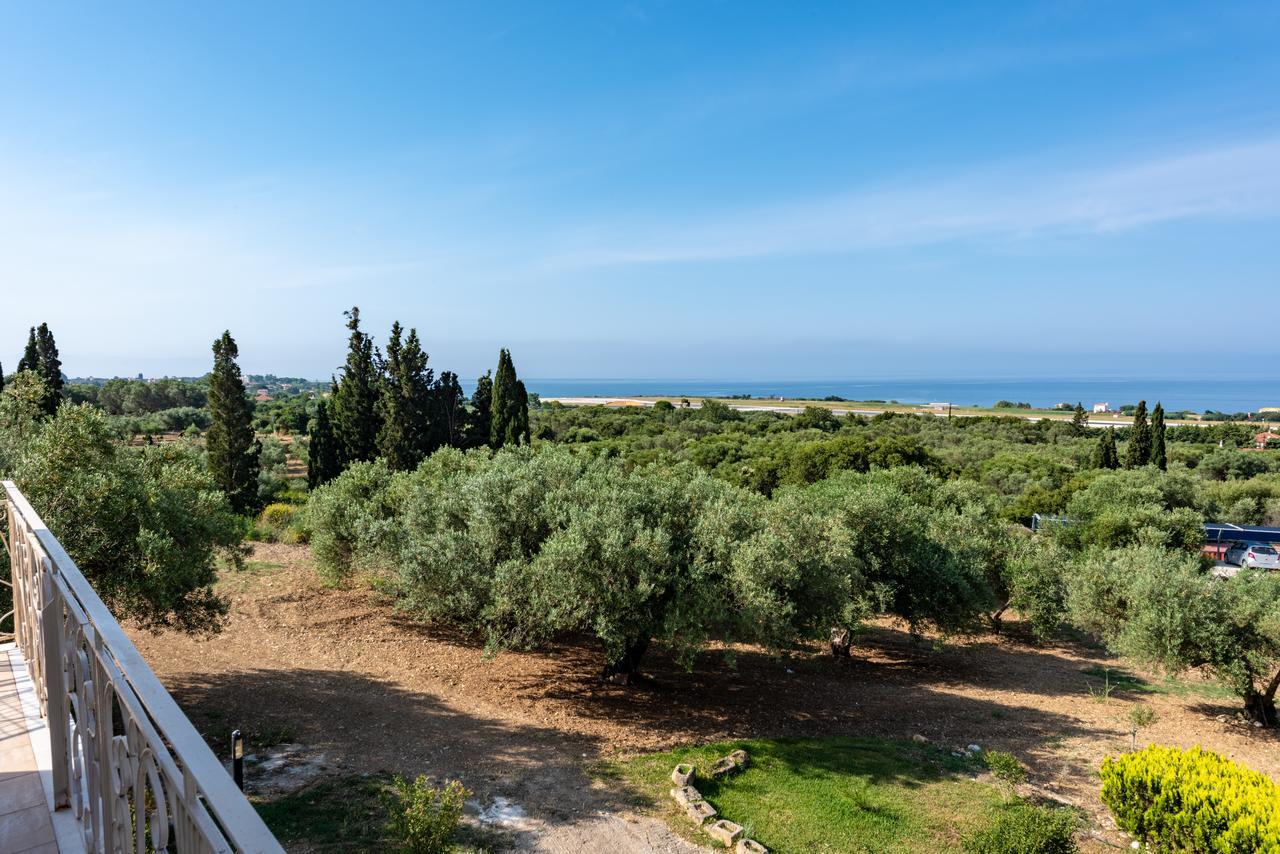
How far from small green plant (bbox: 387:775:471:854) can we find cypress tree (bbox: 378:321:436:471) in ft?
70.2

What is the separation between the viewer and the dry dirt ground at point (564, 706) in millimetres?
9289

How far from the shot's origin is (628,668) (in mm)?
12688

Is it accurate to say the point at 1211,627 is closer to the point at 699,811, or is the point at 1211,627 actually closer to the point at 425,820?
the point at 699,811

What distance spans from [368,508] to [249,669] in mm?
4362

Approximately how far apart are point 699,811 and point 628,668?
4.35 metres

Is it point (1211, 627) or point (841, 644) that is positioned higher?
point (1211, 627)

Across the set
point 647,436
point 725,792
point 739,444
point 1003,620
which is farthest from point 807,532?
point 647,436

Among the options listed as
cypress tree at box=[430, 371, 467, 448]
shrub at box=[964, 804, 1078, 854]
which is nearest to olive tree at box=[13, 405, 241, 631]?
shrub at box=[964, 804, 1078, 854]

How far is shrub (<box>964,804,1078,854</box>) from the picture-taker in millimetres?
7410

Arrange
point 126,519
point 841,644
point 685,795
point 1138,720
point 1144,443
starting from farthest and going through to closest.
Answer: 1. point 1144,443
2. point 841,644
3. point 1138,720
4. point 126,519
5. point 685,795

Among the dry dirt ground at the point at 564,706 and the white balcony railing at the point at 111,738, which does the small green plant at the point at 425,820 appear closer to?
the dry dirt ground at the point at 564,706

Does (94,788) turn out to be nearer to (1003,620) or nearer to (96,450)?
(96,450)

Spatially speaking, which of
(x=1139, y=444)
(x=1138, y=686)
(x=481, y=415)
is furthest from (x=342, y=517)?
(x=1139, y=444)

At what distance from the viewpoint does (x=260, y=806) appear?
7.87 metres
